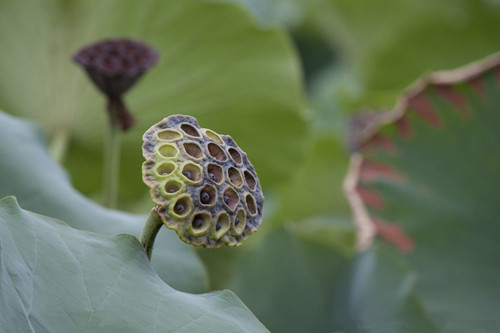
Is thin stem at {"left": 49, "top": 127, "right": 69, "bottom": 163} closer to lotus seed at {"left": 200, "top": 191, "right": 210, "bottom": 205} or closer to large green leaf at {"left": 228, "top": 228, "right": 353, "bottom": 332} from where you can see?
large green leaf at {"left": 228, "top": 228, "right": 353, "bottom": 332}

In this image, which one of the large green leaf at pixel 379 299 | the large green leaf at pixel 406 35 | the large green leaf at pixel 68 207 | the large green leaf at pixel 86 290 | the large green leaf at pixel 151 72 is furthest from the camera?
the large green leaf at pixel 406 35

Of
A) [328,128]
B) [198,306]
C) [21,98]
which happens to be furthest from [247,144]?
[328,128]

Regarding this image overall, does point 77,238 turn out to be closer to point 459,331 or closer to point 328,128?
point 459,331

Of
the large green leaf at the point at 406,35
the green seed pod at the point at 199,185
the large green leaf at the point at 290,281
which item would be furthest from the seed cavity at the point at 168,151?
the large green leaf at the point at 406,35

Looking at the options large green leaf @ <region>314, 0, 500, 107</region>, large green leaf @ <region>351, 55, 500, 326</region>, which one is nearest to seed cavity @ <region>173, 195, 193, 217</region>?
large green leaf @ <region>351, 55, 500, 326</region>

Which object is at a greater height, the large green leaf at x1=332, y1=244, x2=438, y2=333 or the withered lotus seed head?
the withered lotus seed head

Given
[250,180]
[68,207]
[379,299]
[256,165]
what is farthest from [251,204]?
[256,165]

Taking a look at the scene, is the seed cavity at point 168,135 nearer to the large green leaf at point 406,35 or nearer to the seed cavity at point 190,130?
the seed cavity at point 190,130

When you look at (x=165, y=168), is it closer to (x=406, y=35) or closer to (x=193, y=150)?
(x=193, y=150)
